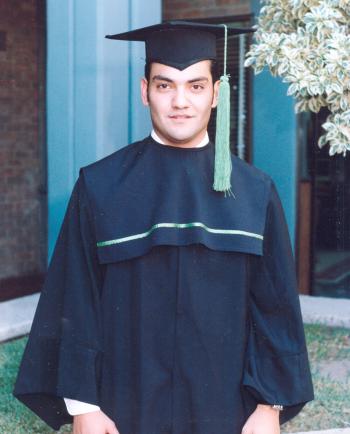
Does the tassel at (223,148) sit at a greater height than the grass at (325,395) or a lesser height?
greater

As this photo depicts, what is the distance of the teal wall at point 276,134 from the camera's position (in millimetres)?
7117

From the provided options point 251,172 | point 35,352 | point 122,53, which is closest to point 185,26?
point 251,172

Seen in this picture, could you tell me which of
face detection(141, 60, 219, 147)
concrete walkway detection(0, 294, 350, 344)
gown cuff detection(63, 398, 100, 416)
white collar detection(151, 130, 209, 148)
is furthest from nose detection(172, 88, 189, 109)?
concrete walkway detection(0, 294, 350, 344)

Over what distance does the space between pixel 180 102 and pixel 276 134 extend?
16.5 ft

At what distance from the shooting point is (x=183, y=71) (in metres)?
2.35

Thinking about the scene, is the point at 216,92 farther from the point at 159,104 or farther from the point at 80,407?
the point at 80,407

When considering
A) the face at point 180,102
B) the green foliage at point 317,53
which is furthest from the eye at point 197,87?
the green foliage at point 317,53

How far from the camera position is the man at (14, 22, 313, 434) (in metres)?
2.31

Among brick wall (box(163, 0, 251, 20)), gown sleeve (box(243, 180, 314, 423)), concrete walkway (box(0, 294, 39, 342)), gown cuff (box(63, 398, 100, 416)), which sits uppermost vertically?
brick wall (box(163, 0, 251, 20))

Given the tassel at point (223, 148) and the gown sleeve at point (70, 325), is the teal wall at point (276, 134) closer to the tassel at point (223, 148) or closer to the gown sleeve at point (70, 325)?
the tassel at point (223, 148)

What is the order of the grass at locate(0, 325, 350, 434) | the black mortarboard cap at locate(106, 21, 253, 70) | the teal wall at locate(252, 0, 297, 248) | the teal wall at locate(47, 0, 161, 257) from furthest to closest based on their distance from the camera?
1. the teal wall at locate(252, 0, 297, 248)
2. the teal wall at locate(47, 0, 161, 257)
3. the grass at locate(0, 325, 350, 434)
4. the black mortarboard cap at locate(106, 21, 253, 70)

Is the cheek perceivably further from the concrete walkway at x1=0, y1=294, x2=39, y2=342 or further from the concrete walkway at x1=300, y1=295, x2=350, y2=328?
the concrete walkway at x1=300, y1=295, x2=350, y2=328

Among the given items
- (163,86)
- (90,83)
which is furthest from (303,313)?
(163,86)

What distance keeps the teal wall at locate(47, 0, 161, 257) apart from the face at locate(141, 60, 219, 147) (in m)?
2.91
